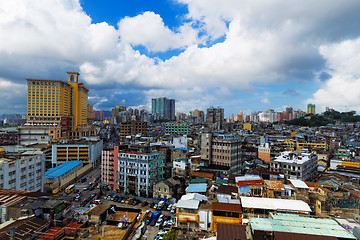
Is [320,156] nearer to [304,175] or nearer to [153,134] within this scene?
[304,175]

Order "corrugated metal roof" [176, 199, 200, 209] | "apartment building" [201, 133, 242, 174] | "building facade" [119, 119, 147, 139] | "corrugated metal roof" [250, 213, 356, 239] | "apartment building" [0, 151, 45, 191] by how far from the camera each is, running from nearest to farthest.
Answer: "corrugated metal roof" [250, 213, 356, 239] → "corrugated metal roof" [176, 199, 200, 209] → "apartment building" [0, 151, 45, 191] → "apartment building" [201, 133, 242, 174] → "building facade" [119, 119, 147, 139]

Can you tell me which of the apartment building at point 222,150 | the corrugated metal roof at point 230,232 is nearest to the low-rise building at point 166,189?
the apartment building at point 222,150

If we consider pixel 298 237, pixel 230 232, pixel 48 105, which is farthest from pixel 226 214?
pixel 48 105

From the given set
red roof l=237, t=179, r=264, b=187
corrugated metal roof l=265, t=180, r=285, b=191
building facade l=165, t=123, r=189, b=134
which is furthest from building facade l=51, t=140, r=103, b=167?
corrugated metal roof l=265, t=180, r=285, b=191

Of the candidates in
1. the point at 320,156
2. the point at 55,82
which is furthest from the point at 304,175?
the point at 55,82

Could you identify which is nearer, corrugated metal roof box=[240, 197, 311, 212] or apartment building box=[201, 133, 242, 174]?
corrugated metal roof box=[240, 197, 311, 212]

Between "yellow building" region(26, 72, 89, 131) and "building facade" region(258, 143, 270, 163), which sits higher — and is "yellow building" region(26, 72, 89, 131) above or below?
above

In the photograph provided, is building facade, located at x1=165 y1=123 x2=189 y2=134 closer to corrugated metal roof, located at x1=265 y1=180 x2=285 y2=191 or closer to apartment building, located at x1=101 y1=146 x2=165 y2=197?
apartment building, located at x1=101 y1=146 x2=165 y2=197
